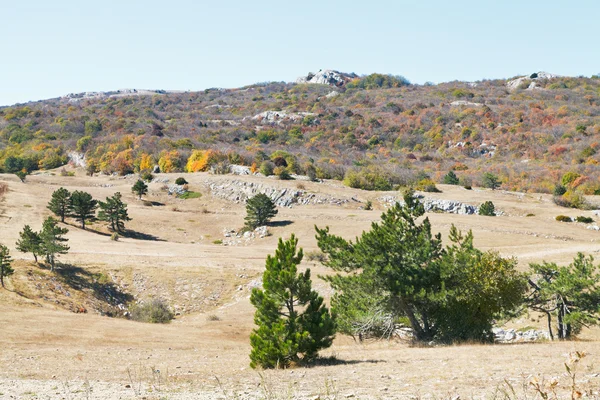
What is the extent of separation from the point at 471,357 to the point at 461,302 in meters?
6.70

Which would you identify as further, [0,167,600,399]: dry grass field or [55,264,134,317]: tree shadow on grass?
[55,264,134,317]: tree shadow on grass

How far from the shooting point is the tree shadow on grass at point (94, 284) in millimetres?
38344

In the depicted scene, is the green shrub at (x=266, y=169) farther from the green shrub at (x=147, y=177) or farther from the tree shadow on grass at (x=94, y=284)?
the tree shadow on grass at (x=94, y=284)

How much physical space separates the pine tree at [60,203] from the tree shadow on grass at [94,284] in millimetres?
21721

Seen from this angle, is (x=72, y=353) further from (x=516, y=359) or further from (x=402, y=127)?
(x=402, y=127)

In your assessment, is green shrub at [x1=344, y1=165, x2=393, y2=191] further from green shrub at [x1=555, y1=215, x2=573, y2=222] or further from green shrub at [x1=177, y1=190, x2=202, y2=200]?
green shrub at [x1=555, y1=215, x2=573, y2=222]

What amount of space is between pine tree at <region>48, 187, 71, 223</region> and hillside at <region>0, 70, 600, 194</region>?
3628 cm

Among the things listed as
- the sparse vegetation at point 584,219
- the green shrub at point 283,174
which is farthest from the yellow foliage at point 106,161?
the sparse vegetation at point 584,219

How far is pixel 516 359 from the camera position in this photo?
15.0 m

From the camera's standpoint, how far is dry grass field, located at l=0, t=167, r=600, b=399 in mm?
11891

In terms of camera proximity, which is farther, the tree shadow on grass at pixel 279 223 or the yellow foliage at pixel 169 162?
the yellow foliage at pixel 169 162

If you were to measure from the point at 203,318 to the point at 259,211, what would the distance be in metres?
28.6

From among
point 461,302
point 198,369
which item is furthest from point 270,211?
point 198,369

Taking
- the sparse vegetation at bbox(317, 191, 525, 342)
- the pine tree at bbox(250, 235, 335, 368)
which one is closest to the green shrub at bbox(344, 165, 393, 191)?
the sparse vegetation at bbox(317, 191, 525, 342)
